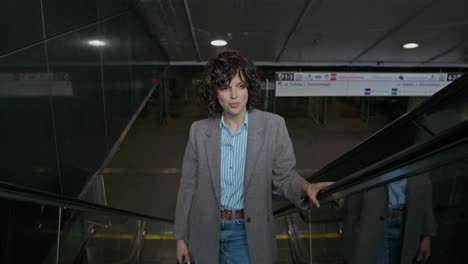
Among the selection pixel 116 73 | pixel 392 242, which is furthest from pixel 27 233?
pixel 116 73

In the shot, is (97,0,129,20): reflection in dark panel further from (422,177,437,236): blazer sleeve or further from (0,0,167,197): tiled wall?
(422,177,437,236): blazer sleeve

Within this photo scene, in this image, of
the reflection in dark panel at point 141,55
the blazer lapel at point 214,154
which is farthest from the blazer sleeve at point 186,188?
the reflection in dark panel at point 141,55

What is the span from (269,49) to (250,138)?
611 centimetres

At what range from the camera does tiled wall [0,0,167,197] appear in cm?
204

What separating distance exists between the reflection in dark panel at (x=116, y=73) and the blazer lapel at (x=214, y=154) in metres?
2.65

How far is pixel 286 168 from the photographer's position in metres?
1.71

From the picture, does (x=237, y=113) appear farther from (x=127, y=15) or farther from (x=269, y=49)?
(x=269, y=49)

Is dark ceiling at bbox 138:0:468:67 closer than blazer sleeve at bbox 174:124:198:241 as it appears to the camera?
No

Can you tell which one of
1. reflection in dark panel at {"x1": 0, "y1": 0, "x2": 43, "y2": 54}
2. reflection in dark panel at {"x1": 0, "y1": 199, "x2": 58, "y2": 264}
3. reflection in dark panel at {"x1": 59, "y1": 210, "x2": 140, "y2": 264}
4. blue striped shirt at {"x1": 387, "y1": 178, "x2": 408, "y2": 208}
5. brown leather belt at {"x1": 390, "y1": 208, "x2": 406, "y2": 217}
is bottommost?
reflection in dark panel at {"x1": 59, "y1": 210, "x2": 140, "y2": 264}

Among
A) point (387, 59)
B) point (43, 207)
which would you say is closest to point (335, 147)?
point (387, 59)

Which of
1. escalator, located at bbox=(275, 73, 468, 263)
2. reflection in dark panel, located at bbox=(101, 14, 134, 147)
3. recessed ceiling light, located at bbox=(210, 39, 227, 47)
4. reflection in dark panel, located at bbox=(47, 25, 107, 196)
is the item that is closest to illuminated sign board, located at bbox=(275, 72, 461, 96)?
recessed ceiling light, located at bbox=(210, 39, 227, 47)

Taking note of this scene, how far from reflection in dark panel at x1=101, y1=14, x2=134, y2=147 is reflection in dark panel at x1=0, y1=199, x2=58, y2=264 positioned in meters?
1.89

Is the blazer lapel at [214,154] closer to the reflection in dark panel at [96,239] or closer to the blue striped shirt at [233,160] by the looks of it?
the blue striped shirt at [233,160]

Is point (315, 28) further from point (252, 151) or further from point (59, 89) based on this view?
point (252, 151)
